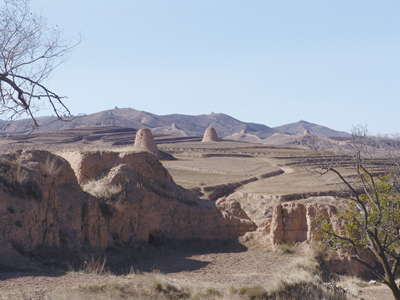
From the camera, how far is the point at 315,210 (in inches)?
509

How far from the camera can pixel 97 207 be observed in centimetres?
1230

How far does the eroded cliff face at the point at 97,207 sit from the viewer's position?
10.3 metres

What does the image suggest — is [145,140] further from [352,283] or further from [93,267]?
[352,283]

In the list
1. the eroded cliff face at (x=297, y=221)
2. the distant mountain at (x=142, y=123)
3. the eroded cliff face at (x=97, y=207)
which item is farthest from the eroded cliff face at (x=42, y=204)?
the distant mountain at (x=142, y=123)

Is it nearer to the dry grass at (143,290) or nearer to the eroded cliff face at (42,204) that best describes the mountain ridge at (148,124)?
the eroded cliff face at (42,204)

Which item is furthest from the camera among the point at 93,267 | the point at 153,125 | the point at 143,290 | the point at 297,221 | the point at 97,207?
the point at 153,125

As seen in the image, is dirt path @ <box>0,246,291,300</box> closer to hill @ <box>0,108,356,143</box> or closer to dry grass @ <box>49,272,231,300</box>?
dry grass @ <box>49,272,231,300</box>

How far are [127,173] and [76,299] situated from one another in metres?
7.69

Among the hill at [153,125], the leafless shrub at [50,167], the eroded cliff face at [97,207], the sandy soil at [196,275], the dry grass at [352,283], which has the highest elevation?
the hill at [153,125]

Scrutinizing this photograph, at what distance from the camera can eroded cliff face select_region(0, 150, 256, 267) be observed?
33.7ft

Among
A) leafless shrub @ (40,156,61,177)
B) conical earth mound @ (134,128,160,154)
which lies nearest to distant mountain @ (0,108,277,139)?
conical earth mound @ (134,128,160,154)

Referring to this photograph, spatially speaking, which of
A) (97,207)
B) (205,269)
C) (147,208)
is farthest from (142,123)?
(205,269)

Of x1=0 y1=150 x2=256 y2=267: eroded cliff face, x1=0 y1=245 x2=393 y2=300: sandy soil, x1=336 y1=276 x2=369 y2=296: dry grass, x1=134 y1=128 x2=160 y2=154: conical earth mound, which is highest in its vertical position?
x1=134 y1=128 x2=160 y2=154: conical earth mound

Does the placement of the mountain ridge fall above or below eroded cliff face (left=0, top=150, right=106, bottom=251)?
above
